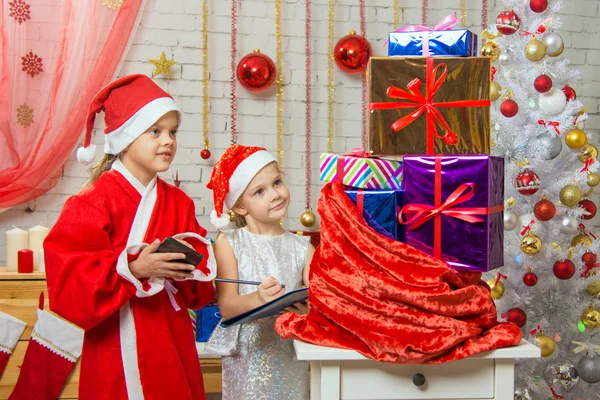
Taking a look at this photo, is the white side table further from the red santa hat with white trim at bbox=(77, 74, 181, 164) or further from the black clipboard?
the red santa hat with white trim at bbox=(77, 74, 181, 164)

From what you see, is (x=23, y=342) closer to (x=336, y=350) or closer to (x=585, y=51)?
(x=336, y=350)

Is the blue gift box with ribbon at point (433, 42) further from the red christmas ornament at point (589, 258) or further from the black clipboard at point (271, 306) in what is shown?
the red christmas ornament at point (589, 258)

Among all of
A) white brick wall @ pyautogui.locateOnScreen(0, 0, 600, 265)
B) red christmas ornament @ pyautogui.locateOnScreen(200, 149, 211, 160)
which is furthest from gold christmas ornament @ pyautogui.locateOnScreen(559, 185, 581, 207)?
red christmas ornament @ pyautogui.locateOnScreen(200, 149, 211, 160)

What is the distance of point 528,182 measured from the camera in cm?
310

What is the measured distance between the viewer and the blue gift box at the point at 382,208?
5.52 feet

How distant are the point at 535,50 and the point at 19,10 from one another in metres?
2.38

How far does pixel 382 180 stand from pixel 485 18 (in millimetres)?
2410

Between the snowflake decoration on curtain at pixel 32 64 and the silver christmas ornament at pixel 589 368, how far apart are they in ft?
9.53

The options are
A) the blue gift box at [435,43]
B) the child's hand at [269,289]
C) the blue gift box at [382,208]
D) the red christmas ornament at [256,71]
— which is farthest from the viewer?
the red christmas ornament at [256,71]

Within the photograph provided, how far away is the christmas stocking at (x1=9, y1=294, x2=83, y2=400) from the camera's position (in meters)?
3.02

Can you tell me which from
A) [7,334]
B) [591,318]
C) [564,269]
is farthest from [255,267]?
[591,318]

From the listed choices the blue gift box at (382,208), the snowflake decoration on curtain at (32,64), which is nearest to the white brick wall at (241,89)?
the snowflake decoration on curtain at (32,64)

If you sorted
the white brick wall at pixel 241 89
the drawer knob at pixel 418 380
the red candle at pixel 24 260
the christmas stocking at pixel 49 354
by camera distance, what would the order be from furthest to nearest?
the white brick wall at pixel 241 89
the red candle at pixel 24 260
the christmas stocking at pixel 49 354
the drawer knob at pixel 418 380

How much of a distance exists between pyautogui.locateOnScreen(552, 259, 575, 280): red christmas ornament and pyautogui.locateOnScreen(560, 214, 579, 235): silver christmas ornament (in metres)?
0.14
